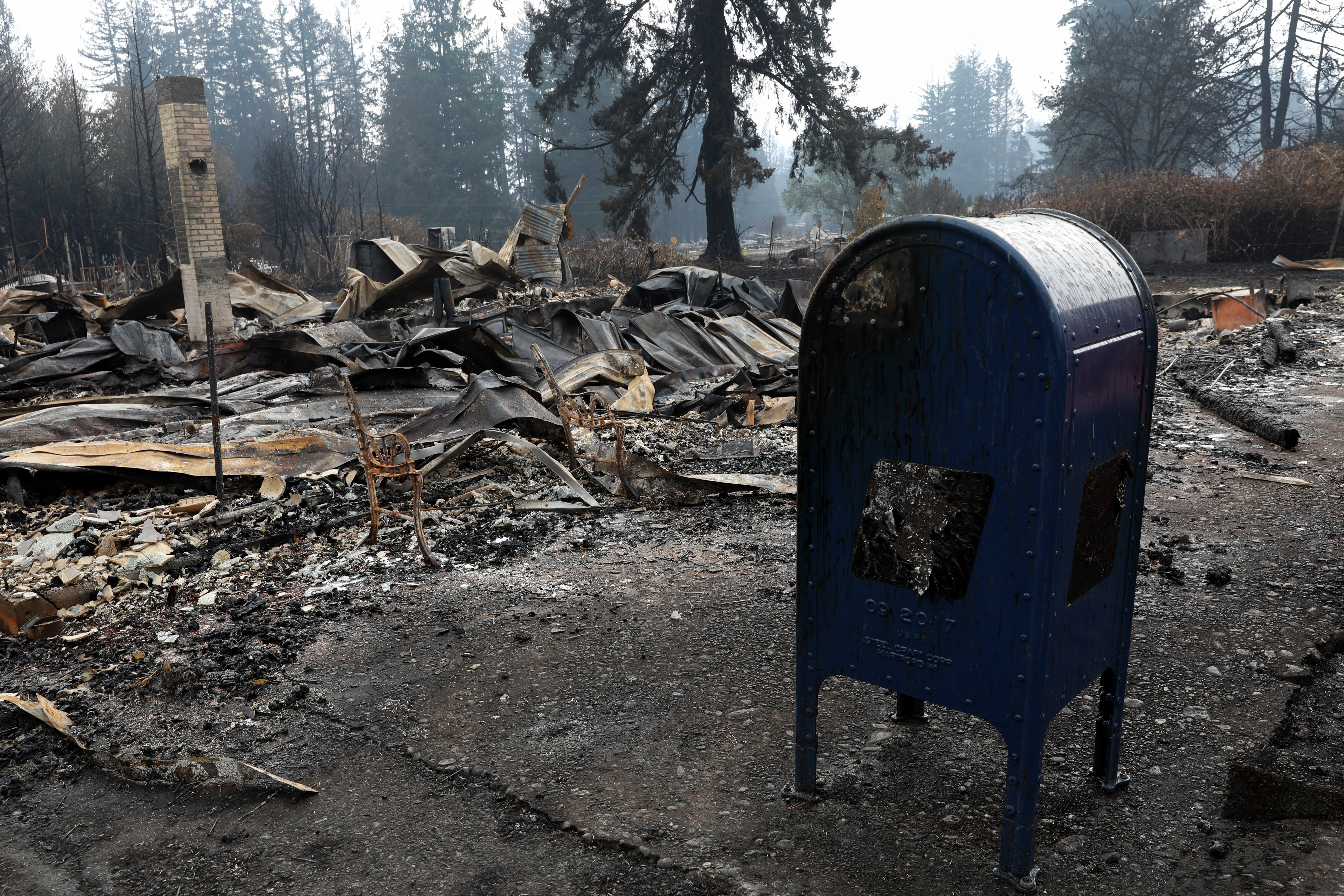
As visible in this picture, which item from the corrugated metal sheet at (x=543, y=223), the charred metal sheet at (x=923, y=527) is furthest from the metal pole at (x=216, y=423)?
the corrugated metal sheet at (x=543, y=223)

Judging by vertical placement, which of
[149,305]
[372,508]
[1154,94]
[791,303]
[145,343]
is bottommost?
[372,508]

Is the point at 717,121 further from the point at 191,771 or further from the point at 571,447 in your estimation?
the point at 191,771

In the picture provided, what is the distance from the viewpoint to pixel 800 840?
2521 millimetres

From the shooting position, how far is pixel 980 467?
7.11ft

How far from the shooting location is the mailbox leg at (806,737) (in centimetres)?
258

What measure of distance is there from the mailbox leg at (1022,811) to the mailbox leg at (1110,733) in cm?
50

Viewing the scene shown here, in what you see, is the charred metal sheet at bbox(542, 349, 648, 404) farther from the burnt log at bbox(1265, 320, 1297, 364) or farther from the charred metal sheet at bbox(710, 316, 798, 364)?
the burnt log at bbox(1265, 320, 1297, 364)

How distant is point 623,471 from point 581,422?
1.90 ft

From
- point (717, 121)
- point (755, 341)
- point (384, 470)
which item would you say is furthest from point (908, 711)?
point (717, 121)

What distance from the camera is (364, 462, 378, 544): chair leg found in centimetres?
511

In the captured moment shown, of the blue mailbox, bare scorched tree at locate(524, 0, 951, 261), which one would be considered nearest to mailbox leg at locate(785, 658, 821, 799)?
the blue mailbox

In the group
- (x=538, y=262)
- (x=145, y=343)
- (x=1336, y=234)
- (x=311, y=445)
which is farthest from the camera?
(x=1336, y=234)

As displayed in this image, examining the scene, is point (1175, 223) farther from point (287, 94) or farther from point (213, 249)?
point (287, 94)

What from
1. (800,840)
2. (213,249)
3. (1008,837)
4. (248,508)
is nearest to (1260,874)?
(1008,837)
